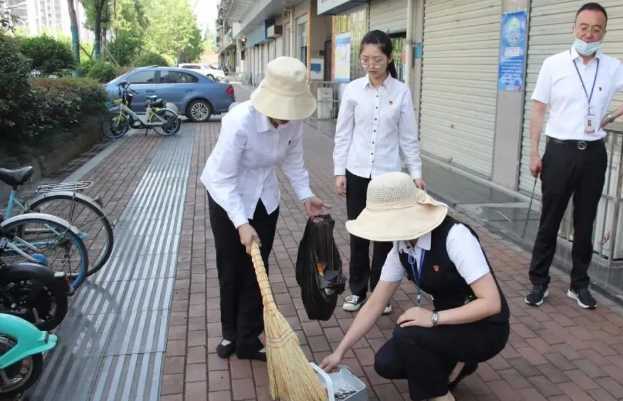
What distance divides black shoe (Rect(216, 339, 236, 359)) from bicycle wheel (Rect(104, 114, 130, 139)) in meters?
10.8

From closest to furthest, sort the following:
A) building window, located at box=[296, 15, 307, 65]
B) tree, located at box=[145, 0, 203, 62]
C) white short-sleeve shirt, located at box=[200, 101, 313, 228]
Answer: white short-sleeve shirt, located at box=[200, 101, 313, 228]
building window, located at box=[296, 15, 307, 65]
tree, located at box=[145, 0, 203, 62]

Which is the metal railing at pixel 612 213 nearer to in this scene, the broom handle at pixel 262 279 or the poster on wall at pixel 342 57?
the broom handle at pixel 262 279

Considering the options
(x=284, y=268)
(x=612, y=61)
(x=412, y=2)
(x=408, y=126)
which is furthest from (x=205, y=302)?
(x=412, y=2)

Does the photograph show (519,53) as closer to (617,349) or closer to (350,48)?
(617,349)


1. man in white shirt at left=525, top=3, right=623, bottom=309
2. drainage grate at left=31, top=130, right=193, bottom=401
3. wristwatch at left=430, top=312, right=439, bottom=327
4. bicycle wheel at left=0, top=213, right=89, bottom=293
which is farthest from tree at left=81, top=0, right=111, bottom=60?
wristwatch at left=430, top=312, right=439, bottom=327

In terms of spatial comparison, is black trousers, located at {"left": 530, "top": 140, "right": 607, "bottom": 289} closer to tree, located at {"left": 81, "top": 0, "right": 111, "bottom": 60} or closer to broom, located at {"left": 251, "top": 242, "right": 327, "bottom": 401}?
broom, located at {"left": 251, "top": 242, "right": 327, "bottom": 401}

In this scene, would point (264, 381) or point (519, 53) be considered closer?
point (264, 381)

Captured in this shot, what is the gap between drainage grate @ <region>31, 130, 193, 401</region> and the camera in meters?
3.31

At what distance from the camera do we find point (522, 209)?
6.97m

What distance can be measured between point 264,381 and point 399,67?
35.4ft

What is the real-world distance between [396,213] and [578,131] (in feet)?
7.05

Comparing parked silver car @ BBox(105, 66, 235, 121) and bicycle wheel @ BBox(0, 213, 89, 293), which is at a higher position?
parked silver car @ BBox(105, 66, 235, 121)

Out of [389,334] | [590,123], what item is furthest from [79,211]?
[590,123]

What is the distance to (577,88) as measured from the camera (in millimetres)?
4098
